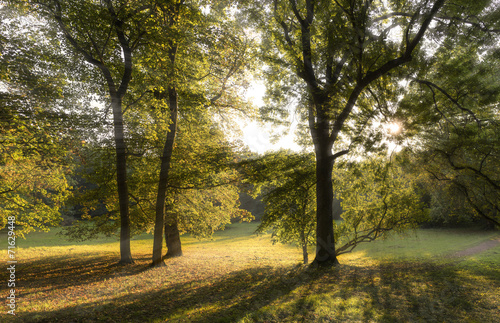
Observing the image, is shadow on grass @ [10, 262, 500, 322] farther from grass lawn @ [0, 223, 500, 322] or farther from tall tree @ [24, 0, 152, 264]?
tall tree @ [24, 0, 152, 264]

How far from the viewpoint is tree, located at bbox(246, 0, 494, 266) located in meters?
6.42

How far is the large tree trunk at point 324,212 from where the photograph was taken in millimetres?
8570

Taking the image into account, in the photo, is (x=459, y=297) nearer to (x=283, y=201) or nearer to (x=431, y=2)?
(x=283, y=201)

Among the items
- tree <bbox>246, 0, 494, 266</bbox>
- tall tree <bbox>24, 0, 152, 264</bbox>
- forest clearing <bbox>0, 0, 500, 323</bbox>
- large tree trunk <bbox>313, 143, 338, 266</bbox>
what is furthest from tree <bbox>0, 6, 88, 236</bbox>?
large tree trunk <bbox>313, 143, 338, 266</bbox>

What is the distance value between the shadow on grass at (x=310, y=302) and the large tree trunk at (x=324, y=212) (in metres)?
1.27

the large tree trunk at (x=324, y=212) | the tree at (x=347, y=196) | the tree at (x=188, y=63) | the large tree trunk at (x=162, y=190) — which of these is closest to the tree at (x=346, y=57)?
the large tree trunk at (x=324, y=212)

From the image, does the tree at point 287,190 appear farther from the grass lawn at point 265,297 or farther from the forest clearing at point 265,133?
the grass lawn at point 265,297

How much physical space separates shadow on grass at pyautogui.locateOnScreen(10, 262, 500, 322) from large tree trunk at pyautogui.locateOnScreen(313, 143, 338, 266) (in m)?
1.27

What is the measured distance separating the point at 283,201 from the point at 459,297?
524cm

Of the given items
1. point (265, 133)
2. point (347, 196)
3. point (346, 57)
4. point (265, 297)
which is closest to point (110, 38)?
point (265, 133)

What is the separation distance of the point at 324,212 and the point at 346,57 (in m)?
5.47

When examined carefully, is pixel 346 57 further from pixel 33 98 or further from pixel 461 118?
pixel 33 98

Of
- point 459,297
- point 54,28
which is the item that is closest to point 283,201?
point 459,297

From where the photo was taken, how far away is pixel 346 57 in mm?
7746
